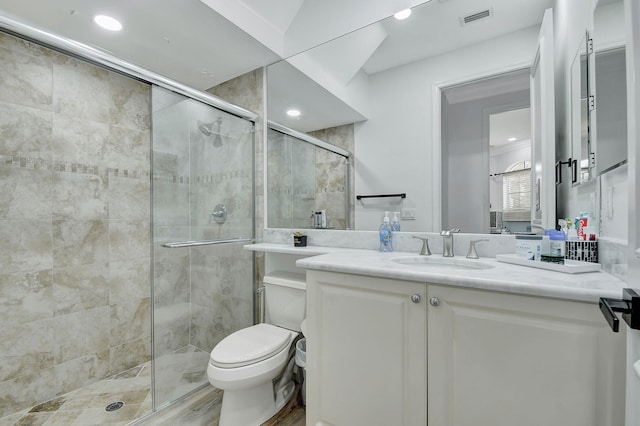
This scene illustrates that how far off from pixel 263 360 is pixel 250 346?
11 cm

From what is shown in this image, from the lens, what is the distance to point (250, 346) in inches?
60.8

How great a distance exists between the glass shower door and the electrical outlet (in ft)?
3.85

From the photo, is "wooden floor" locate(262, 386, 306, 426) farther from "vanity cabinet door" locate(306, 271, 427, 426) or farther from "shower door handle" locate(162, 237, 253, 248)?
"shower door handle" locate(162, 237, 253, 248)

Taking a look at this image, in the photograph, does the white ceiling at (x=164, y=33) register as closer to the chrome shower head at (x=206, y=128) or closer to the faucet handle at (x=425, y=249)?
the chrome shower head at (x=206, y=128)

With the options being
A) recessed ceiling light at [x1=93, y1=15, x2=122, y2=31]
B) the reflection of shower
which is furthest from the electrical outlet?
recessed ceiling light at [x1=93, y1=15, x2=122, y2=31]

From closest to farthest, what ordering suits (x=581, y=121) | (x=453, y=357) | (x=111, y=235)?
(x=453, y=357), (x=581, y=121), (x=111, y=235)

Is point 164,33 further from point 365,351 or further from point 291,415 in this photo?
point 291,415

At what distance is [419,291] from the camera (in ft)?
3.45

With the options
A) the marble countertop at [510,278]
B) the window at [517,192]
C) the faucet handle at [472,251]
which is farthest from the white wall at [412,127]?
the marble countertop at [510,278]

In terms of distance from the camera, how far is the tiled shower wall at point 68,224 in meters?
1.75

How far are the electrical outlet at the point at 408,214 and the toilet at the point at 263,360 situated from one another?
2.33 feet

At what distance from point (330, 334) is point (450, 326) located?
495 millimetres

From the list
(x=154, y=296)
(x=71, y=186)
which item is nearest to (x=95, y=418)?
(x=154, y=296)

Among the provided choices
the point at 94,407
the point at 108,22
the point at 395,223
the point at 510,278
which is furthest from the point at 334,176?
the point at 94,407
